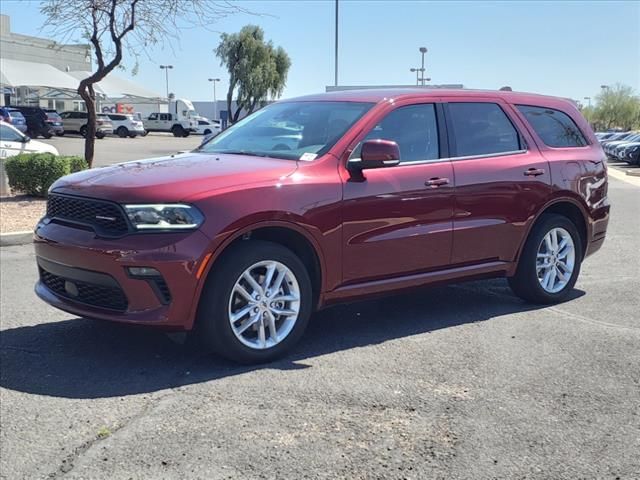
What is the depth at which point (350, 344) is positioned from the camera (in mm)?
5234

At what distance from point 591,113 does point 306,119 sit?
109m

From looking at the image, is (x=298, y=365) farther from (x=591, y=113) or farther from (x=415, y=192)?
(x=591, y=113)

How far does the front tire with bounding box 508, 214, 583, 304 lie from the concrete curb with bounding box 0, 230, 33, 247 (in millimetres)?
6371

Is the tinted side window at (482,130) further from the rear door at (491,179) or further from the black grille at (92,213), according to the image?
the black grille at (92,213)

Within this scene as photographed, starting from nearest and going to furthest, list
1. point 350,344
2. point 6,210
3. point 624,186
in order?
point 350,344 < point 6,210 < point 624,186

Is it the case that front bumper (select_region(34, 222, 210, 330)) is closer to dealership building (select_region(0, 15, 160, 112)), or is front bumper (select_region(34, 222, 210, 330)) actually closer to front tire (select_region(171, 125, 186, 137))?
dealership building (select_region(0, 15, 160, 112))

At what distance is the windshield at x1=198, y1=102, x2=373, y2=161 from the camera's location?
17.2 ft

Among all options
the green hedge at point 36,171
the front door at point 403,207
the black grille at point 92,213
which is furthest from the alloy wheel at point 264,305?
the green hedge at point 36,171

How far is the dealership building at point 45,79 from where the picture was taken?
53000mm

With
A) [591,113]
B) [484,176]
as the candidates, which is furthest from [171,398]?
[591,113]

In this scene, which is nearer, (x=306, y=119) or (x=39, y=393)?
(x=39, y=393)

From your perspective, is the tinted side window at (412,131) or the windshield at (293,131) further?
the tinted side window at (412,131)

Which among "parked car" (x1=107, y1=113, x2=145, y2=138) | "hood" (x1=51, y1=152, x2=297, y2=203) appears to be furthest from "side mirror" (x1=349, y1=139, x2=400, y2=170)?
"parked car" (x1=107, y1=113, x2=145, y2=138)

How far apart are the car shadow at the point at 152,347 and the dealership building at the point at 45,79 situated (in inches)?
1845
